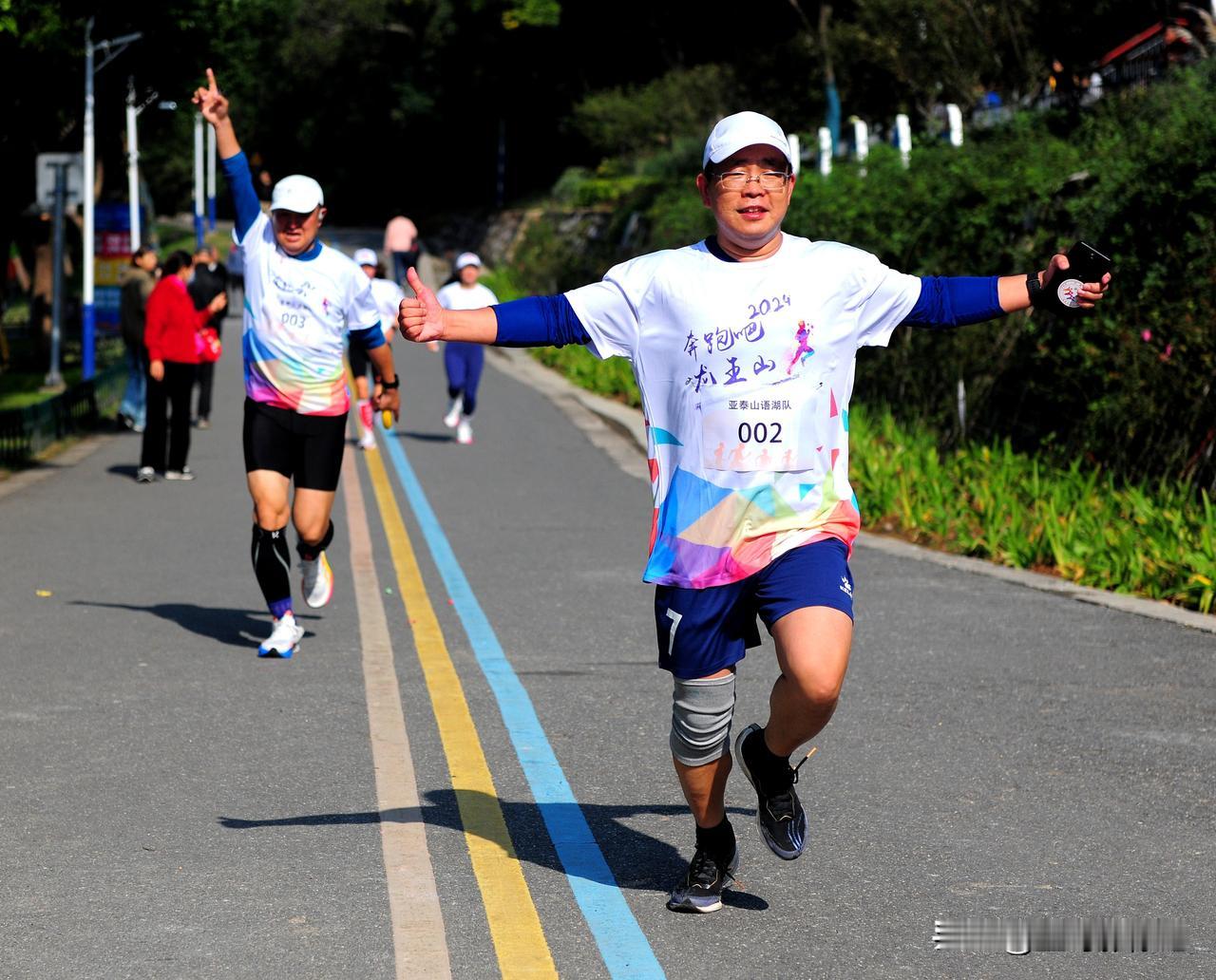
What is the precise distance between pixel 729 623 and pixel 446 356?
15257 millimetres

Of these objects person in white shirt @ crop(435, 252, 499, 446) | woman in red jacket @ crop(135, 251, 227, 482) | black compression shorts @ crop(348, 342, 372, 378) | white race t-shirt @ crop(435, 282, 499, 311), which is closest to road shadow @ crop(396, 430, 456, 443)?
person in white shirt @ crop(435, 252, 499, 446)

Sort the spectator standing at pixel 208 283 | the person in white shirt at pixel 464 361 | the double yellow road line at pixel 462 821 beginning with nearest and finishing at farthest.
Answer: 1. the double yellow road line at pixel 462 821
2. the spectator standing at pixel 208 283
3. the person in white shirt at pixel 464 361

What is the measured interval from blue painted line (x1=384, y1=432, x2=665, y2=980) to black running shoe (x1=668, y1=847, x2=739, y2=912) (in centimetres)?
15

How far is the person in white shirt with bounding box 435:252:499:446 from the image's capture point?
19500mm

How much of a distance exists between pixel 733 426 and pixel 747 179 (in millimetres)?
662

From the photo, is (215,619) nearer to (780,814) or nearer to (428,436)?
(780,814)

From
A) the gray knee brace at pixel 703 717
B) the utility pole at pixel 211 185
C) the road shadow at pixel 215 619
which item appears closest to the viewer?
the gray knee brace at pixel 703 717

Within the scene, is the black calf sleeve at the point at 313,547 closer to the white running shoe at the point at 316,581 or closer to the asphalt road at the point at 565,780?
the white running shoe at the point at 316,581

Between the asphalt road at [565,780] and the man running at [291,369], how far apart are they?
648mm

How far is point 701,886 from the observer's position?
16.6ft

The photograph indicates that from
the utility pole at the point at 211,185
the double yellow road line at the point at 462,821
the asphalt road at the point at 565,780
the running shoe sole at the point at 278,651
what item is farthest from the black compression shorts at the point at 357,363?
the utility pole at the point at 211,185

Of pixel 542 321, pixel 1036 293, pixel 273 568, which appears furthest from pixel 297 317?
pixel 1036 293

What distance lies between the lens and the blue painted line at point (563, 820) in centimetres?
476

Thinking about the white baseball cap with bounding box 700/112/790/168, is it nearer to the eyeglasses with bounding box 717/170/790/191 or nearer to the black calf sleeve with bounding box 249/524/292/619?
the eyeglasses with bounding box 717/170/790/191
